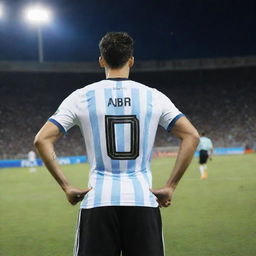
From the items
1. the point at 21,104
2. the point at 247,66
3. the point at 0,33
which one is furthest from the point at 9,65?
the point at 247,66

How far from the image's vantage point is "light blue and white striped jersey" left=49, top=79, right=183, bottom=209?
2.85 meters

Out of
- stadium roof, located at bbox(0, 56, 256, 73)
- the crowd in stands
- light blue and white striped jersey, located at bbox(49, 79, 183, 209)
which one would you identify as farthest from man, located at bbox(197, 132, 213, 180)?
stadium roof, located at bbox(0, 56, 256, 73)

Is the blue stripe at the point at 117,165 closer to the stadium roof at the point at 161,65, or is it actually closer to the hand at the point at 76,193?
the hand at the point at 76,193

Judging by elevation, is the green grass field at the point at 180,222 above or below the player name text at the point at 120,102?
below

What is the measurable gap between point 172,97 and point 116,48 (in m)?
43.2

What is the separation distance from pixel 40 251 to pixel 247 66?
41836 millimetres

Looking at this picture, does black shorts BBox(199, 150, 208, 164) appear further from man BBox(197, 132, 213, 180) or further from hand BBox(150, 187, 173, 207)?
hand BBox(150, 187, 173, 207)

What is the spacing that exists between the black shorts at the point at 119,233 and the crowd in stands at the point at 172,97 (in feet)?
120

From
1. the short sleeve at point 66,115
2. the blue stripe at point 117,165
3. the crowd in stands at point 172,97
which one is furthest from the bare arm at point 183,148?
the crowd in stands at point 172,97

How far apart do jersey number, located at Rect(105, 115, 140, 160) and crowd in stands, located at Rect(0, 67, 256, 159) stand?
120ft

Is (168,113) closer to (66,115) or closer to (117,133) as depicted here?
(117,133)

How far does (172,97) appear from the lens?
4581cm

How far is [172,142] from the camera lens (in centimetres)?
4188

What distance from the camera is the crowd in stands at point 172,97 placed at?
4100 centimetres
